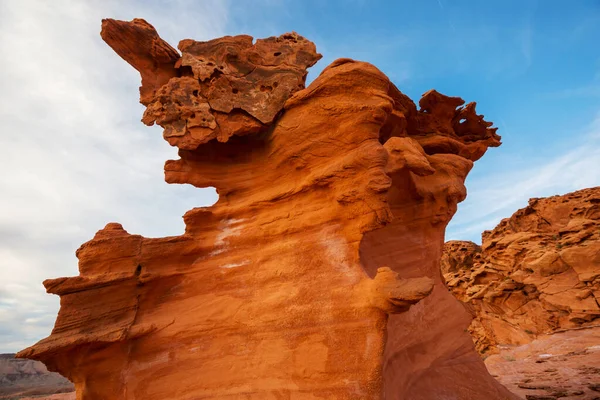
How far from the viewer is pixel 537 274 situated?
18703mm

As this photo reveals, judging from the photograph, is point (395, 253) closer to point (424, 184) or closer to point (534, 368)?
point (424, 184)

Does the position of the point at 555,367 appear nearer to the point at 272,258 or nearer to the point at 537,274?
the point at 537,274

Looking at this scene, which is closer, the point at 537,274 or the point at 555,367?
the point at 555,367

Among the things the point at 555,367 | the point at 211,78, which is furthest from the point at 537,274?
the point at 211,78

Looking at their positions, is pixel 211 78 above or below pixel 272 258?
above

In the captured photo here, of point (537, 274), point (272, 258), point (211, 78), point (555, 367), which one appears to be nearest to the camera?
point (272, 258)

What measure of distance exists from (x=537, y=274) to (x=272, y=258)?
61.3ft

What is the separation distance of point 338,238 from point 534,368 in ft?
40.0

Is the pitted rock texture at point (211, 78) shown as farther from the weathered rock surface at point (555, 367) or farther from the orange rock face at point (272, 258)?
the weathered rock surface at point (555, 367)

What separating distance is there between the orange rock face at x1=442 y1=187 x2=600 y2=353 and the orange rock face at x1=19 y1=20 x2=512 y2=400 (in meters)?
13.1

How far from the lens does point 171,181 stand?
7.11 m

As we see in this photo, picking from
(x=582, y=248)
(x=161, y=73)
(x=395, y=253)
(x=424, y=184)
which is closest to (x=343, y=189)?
(x=395, y=253)

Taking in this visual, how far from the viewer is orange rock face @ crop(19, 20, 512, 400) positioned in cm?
510

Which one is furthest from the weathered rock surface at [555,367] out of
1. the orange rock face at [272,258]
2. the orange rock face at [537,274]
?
the orange rock face at [272,258]
